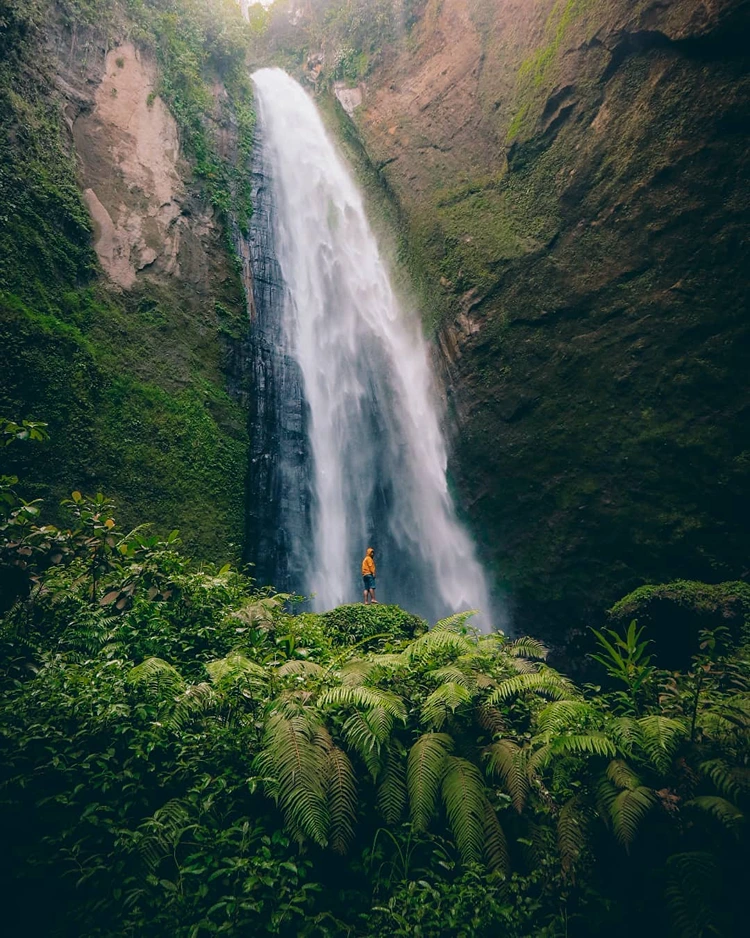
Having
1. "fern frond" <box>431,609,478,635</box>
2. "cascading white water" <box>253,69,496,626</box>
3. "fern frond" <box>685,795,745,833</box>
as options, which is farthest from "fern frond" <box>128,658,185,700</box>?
"cascading white water" <box>253,69,496,626</box>

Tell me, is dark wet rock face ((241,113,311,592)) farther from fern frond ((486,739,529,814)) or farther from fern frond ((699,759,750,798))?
fern frond ((699,759,750,798))

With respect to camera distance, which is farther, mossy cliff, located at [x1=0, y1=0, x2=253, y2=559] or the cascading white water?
the cascading white water

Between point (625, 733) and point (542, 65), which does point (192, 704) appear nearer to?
point (625, 733)

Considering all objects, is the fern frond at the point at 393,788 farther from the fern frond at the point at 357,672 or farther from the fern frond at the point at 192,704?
the fern frond at the point at 192,704

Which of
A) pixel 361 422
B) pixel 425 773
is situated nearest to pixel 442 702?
pixel 425 773

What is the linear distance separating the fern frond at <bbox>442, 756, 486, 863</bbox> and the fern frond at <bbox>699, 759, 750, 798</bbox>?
4.09ft

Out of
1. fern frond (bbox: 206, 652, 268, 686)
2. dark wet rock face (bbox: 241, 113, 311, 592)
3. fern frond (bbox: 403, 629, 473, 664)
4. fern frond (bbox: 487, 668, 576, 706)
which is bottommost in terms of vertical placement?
fern frond (bbox: 487, 668, 576, 706)

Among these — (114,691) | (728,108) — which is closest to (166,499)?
(114,691)

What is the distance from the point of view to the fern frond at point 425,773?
118 inches

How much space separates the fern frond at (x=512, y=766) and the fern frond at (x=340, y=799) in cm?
88

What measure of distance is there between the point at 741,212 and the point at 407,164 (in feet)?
30.2

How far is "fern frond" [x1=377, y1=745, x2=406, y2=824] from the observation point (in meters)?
3.10

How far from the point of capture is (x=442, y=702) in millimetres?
3504

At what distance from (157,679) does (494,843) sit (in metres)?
2.31
